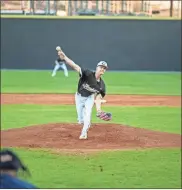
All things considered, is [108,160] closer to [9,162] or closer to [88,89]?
[88,89]

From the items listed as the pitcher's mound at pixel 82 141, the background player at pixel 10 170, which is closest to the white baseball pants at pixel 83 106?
the pitcher's mound at pixel 82 141

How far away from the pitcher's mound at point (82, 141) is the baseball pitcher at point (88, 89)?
82.2 inches

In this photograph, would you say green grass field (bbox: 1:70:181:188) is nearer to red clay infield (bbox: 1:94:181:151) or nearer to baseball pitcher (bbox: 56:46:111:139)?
red clay infield (bbox: 1:94:181:151)

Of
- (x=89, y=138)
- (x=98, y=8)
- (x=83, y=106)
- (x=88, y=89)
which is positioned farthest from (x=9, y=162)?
(x=98, y=8)

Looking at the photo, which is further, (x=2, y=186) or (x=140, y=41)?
(x=140, y=41)

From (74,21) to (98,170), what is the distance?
990 inches

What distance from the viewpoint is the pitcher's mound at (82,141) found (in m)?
8.55

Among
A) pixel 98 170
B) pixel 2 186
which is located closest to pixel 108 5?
pixel 98 170

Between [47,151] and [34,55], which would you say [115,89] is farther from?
[47,151]

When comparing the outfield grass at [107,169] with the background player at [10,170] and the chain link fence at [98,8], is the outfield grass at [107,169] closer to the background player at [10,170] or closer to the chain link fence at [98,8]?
the background player at [10,170]

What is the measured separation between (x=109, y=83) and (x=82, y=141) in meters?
18.0

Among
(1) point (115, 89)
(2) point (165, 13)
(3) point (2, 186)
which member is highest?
(2) point (165, 13)

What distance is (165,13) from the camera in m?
39.5

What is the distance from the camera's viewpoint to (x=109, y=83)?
85.8 ft
